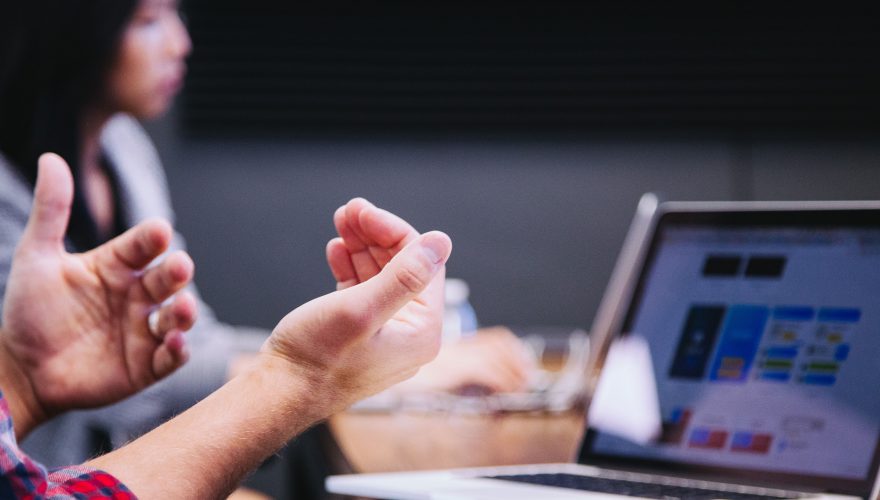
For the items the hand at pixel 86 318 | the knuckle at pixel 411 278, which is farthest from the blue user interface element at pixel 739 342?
the hand at pixel 86 318

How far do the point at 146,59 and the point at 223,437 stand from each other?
5.51 ft

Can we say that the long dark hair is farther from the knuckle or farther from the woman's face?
the knuckle

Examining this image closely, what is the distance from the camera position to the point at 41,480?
0.80 metres

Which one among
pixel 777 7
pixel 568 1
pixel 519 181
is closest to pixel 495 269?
pixel 519 181

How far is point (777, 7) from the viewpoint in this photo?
3.51 metres

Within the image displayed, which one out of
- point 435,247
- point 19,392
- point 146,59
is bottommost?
point 19,392

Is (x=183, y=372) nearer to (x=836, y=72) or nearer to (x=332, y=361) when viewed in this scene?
(x=332, y=361)

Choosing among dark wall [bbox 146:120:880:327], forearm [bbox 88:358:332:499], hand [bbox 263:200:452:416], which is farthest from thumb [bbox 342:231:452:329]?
dark wall [bbox 146:120:880:327]

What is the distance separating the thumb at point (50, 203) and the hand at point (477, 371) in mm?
823

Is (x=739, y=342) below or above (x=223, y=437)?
above

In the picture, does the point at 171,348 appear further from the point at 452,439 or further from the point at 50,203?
Answer: the point at 452,439

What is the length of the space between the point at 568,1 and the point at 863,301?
259cm

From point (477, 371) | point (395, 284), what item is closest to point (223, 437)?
point (395, 284)

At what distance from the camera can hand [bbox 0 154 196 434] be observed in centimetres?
130
